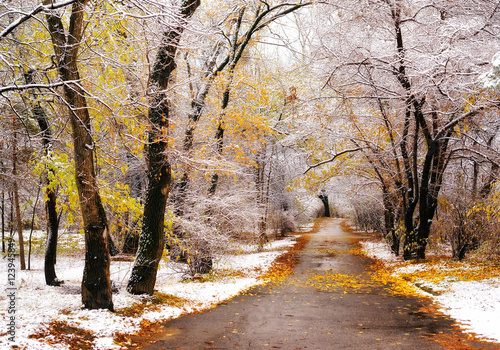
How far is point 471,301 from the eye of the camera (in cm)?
731

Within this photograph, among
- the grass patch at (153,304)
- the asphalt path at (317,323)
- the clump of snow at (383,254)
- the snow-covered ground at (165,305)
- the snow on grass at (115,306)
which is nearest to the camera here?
the snow on grass at (115,306)

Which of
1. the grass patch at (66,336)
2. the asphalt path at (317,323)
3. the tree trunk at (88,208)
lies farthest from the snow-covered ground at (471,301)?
the tree trunk at (88,208)

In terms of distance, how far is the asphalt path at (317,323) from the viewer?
16.9 ft

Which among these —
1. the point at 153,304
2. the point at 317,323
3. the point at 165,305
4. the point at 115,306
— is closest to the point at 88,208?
the point at 115,306

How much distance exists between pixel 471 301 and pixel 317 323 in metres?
3.44

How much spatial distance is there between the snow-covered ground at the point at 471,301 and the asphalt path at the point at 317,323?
0.99 ft

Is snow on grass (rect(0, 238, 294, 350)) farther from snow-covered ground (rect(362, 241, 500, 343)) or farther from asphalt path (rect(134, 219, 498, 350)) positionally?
snow-covered ground (rect(362, 241, 500, 343))

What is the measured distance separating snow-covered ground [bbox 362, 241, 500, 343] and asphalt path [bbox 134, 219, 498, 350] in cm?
30

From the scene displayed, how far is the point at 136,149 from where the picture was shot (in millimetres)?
7242

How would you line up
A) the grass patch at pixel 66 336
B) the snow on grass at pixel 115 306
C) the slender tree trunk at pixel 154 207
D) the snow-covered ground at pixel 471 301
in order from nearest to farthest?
the grass patch at pixel 66 336, the snow on grass at pixel 115 306, the snow-covered ground at pixel 471 301, the slender tree trunk at pixel 154 207

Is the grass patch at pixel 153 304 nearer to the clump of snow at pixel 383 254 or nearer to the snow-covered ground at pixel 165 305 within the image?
the snow-covered ground at pixel 165 305

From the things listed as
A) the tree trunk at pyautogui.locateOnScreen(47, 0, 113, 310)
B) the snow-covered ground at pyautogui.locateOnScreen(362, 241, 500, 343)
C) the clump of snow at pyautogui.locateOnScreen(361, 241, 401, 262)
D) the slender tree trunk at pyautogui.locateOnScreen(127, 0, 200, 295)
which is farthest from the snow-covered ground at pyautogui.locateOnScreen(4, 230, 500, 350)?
the clump of snow at pyautogui.locateOnScreen(361, 241, 401, 262)

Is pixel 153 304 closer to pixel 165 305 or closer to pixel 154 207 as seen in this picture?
pixel 165 305

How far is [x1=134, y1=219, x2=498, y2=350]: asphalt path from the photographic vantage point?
5.16 m
